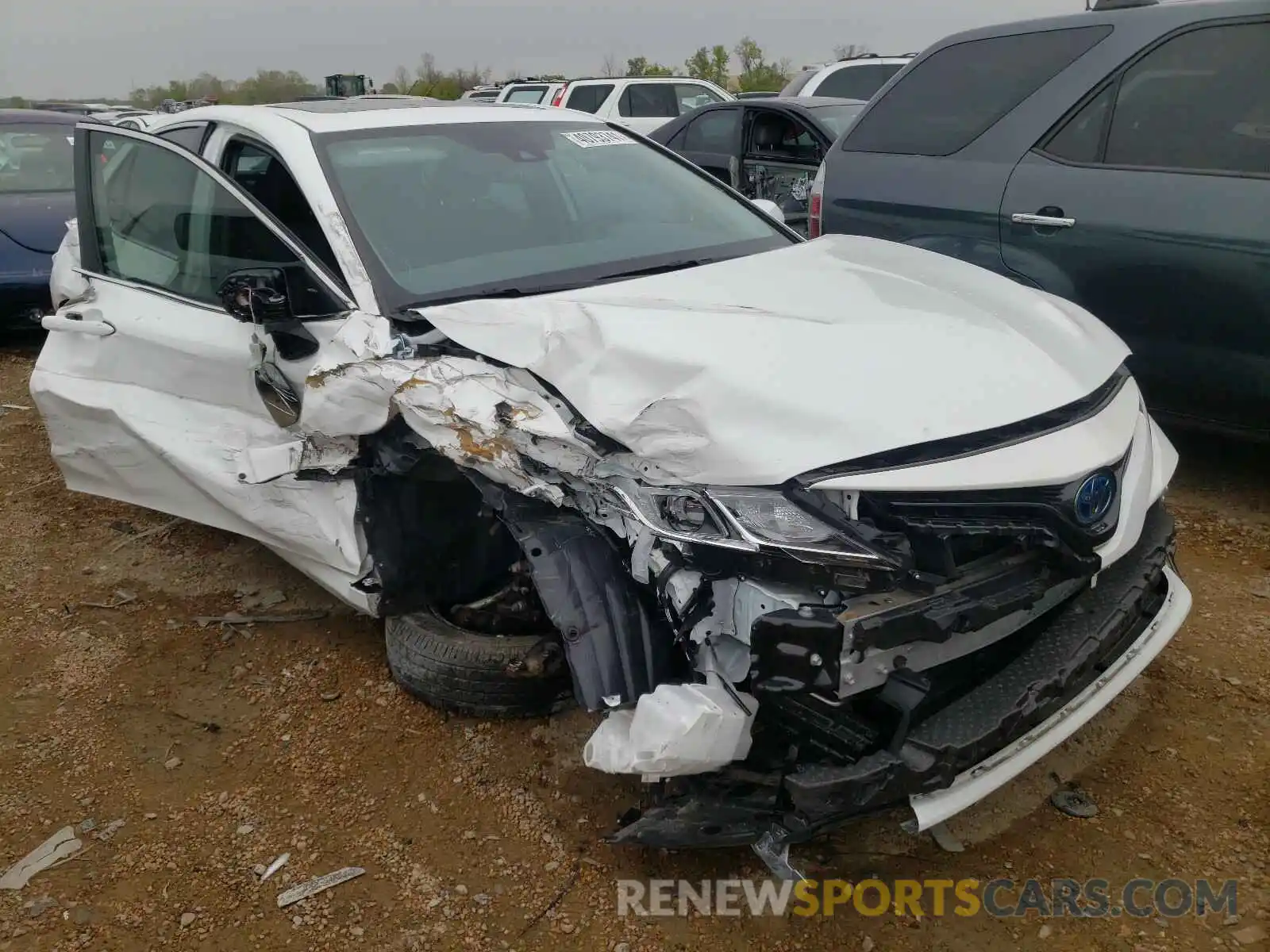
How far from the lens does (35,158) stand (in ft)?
23.4

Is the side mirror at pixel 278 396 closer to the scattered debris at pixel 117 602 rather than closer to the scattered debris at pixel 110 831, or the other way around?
the scattered debris at pixel 110 831

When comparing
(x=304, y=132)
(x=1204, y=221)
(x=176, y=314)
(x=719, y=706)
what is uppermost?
(x=304, y=132)

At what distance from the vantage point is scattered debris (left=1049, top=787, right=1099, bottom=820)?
2346 millimetres

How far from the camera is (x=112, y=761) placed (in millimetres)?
2734

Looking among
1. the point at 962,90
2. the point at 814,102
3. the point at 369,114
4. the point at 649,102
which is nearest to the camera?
the point at 369,114

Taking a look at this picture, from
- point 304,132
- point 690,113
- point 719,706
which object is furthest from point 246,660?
point 690,113

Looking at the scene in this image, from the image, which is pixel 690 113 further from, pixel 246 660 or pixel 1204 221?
pixel 246 660

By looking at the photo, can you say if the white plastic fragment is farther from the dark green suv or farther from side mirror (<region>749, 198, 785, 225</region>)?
the dark green suv

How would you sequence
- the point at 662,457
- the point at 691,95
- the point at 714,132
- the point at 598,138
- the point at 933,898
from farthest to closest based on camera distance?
the point at 691,95 < the point at 714,132 < the point at 598,138 < the point at 933,898 < the point at 662,457

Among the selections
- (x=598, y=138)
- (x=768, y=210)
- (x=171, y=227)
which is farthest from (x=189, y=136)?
(x=768, y=210)

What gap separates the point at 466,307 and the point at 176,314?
4.53ft

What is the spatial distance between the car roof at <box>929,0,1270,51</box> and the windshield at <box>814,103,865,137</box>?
2.66m

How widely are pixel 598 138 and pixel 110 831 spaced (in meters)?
2.65

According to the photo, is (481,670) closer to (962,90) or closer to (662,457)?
(662,457)
